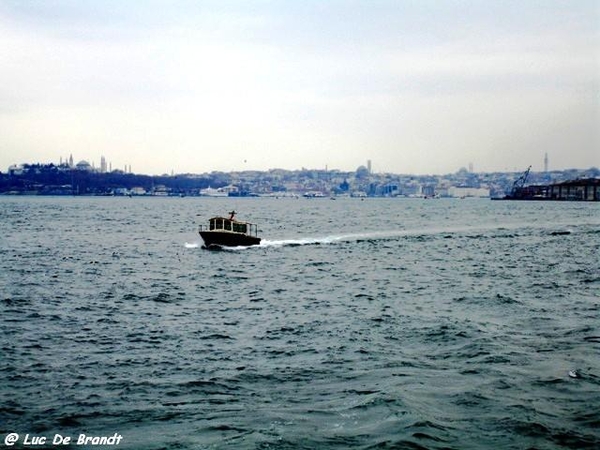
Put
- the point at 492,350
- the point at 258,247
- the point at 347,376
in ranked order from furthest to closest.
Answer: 1. the point at 258,247
2. the point at 492,350
3. the point at 347,376

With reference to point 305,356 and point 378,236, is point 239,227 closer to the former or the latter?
point 378,236

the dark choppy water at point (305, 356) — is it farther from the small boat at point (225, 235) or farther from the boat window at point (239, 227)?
the boat window at point (239, 227)

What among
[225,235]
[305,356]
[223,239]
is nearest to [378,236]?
[225,235]

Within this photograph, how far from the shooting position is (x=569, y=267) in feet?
128

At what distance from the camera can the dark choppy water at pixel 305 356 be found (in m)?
12.9

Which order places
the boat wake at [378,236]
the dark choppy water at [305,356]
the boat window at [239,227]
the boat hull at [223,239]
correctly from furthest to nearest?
the boat wake at [378,236], the boat window at [239,227], the boat hull at [223,239], the dark choppy water at [305,356]

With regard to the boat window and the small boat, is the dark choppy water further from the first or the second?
the boat window

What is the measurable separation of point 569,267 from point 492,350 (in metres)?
22.5

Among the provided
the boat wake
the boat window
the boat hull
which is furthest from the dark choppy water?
the boat wake

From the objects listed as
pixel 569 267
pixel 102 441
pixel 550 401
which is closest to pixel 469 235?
pixel 569 267

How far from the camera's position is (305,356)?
1827 cm

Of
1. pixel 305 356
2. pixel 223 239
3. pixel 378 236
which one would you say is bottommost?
pixel 378 236

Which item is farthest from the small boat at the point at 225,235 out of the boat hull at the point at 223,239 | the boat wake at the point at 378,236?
the boat wake at the point at 378,236

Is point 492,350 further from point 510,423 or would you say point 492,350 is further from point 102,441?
point 102,441
